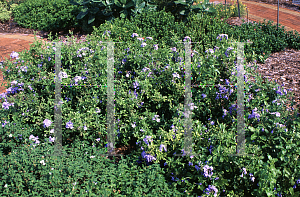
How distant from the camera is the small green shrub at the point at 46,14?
7.18 m

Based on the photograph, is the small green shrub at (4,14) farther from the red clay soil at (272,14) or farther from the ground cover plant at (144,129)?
the red clay soil at (272,14)

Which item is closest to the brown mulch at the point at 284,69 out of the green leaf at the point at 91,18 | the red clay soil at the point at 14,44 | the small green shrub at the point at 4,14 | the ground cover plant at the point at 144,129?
the ground cover plant at the point at 144,129

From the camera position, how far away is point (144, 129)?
10.2 feet

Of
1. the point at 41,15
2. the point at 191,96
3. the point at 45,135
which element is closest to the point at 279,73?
the point at 191,96

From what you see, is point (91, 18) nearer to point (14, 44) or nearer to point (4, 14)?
point (14, 44)

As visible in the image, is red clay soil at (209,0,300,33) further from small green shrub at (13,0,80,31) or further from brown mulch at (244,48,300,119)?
small green shrub at (13,0,80,31)

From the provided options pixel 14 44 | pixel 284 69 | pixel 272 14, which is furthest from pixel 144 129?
pixel 272 14

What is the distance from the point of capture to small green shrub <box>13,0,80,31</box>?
23.5ft

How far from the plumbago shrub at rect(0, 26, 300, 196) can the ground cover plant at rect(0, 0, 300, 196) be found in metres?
0.01

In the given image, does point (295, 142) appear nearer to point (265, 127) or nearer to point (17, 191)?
point (265, 127)

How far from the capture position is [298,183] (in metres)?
2.43

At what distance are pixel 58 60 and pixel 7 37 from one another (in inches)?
178

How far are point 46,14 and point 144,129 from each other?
238 inches

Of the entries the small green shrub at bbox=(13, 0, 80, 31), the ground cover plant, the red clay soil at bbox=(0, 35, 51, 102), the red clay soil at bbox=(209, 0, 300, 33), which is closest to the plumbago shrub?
the ground cover plant
